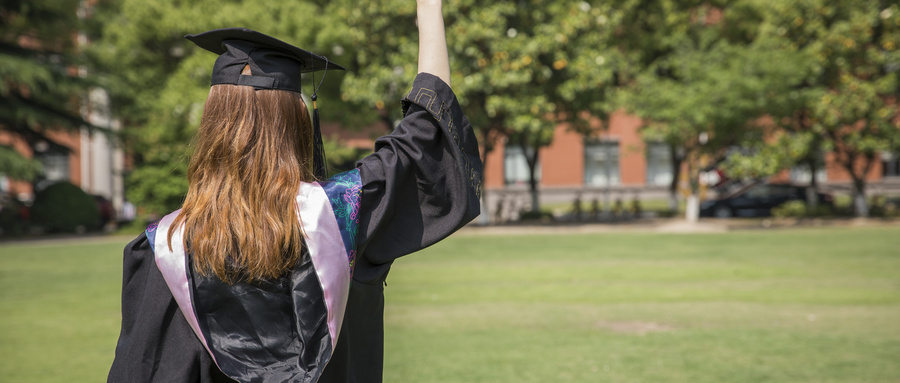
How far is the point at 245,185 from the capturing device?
5.61ft

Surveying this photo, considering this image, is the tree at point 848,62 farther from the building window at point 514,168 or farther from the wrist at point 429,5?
the wrist at point 429,5

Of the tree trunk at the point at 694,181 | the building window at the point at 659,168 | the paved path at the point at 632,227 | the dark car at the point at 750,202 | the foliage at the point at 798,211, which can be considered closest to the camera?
the paved path at the point at 632,227

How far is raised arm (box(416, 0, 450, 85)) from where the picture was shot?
1.94m

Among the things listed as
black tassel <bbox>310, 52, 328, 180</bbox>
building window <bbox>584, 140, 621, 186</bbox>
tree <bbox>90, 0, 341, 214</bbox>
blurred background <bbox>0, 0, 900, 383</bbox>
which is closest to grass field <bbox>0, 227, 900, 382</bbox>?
blurred background <bbox>0, 0, 900, 383</bbox>

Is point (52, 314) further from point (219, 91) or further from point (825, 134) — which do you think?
point (825, 134)

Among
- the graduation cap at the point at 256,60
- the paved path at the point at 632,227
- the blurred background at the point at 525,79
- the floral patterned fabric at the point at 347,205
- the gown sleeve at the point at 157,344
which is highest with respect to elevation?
the blurred background at the point at 525,79

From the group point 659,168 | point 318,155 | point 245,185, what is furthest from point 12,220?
point 659,168

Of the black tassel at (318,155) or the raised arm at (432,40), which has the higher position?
the raised arm at (432,40)

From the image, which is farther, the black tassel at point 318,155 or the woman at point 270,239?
the black tassel at point 318,155

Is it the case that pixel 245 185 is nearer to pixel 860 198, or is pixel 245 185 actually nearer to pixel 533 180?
pixel 860 198

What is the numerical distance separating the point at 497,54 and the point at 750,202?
38.5 ft

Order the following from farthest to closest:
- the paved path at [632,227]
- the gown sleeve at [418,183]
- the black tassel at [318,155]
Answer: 1. the paved path at [632,227]
2. the black tassel at [318,155]
3. the gown sleeve at [418,183]

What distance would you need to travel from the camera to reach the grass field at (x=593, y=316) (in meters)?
5.71

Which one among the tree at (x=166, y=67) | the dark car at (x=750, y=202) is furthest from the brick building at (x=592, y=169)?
the tree at (x=166, y=67)
